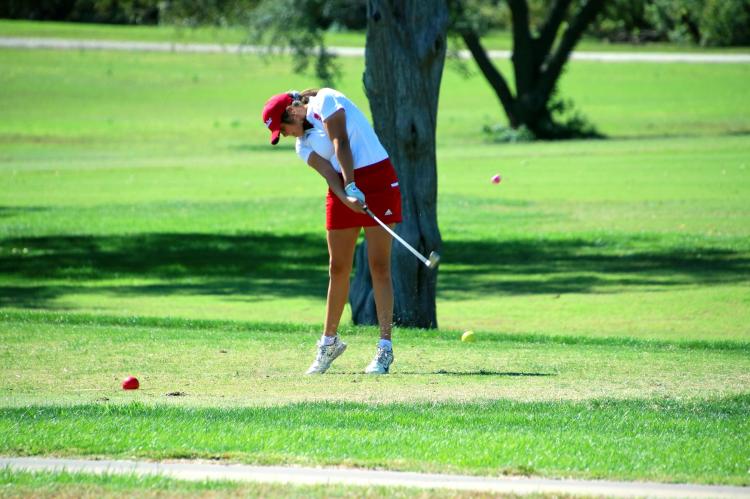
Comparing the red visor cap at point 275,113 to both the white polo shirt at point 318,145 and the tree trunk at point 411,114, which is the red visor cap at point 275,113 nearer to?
the white polo shirt at point 318,145

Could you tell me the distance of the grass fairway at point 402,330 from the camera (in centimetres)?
714

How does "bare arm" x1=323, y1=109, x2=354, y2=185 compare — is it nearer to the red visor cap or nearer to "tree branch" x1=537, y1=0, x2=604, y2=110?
the red visor cap

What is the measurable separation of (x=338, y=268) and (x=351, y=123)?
1098 mm

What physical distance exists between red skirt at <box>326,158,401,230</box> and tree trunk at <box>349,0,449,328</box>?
382cm

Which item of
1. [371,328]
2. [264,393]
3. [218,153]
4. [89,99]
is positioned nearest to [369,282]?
[371,328]

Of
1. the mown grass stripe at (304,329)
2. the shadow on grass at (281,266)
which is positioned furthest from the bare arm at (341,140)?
the shadow on grass at (281,266)

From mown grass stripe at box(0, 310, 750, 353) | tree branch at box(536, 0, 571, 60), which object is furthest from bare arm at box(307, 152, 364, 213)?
tree branch at box(536, 0, 571, 60)

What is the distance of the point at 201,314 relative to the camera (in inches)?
619

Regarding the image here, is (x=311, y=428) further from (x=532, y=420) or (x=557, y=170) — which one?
(x=557, y=170)

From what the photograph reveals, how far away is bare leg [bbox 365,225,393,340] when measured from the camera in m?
9.88

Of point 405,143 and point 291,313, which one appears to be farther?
point 291,313

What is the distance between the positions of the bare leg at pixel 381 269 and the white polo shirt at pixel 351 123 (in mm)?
517

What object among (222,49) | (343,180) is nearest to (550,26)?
(222,49)

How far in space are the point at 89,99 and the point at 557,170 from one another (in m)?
30.8
